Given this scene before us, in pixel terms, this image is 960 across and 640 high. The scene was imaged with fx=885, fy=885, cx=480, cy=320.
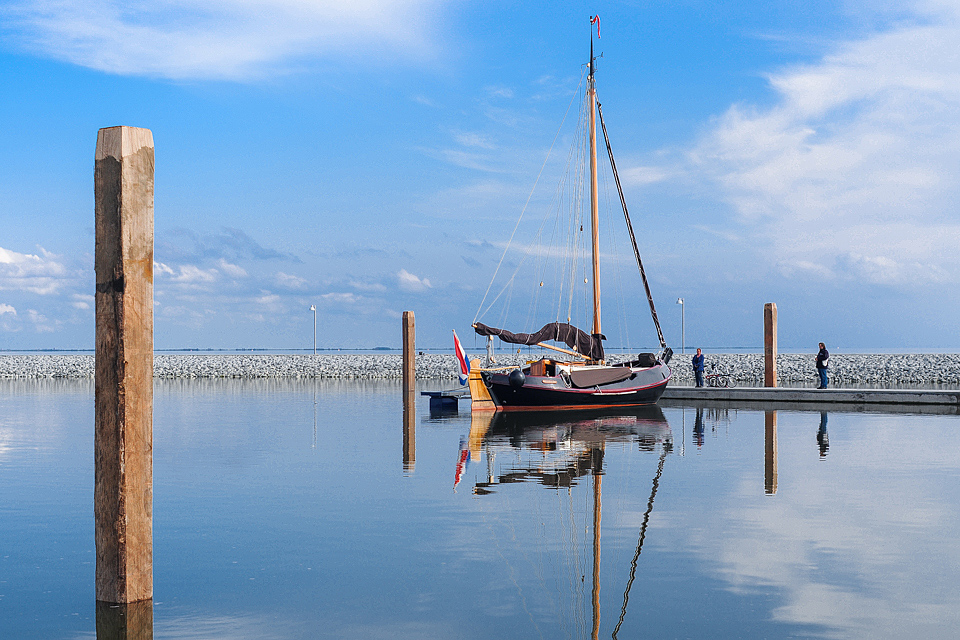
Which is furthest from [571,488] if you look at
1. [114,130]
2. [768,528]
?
[114,130]

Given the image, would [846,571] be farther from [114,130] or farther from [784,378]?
[784,378]

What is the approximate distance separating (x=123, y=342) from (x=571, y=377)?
23066 millimetres

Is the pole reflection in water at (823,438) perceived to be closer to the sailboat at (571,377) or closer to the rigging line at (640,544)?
the rigging line at (640,544)

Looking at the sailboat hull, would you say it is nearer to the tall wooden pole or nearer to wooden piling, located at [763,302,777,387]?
wooden piling, located at [763,302,777,387]

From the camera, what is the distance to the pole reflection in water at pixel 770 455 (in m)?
14.0

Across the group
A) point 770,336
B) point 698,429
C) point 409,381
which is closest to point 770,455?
point 698,429

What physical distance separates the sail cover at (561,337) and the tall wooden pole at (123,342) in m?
23.5

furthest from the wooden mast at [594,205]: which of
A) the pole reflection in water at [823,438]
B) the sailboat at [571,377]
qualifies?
the pole reflection in water at [823,438]

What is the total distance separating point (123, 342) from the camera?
704 centimetres

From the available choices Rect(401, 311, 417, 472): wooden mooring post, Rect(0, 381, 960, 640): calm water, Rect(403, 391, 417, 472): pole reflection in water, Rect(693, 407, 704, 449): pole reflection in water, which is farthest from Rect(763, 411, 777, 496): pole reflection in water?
Rect(401, 311, 417, 472): wooden mooring post

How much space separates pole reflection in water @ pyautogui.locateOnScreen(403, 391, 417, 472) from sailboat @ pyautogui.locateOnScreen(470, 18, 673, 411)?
243 centimetres

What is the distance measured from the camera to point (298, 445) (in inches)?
786

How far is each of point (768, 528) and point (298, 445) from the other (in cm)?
1194

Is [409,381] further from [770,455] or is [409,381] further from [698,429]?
[770,455]
